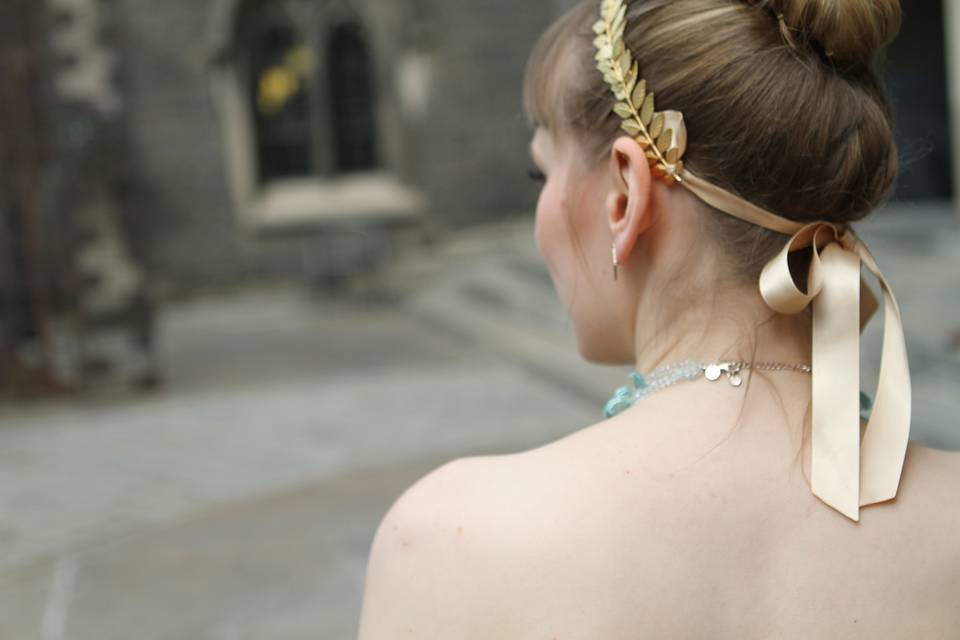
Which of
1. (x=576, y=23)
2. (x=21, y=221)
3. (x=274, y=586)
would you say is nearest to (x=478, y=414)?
(x=274, y=586)

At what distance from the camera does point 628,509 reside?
89 cm

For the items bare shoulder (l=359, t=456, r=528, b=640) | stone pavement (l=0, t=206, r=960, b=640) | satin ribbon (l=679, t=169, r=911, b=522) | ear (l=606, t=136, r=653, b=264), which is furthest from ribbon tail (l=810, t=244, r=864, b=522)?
stone pavement (l=0, t=206, r=960, b=640)

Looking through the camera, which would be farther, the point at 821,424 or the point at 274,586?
the point at 274,586

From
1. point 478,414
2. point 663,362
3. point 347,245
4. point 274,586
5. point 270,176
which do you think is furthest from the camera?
point 270,176

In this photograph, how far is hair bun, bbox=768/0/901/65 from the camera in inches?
38.0

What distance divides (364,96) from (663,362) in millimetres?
11986

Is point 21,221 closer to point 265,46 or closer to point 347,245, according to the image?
point 347,245

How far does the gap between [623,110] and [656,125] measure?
4 cm

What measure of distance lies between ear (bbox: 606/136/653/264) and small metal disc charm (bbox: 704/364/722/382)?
0.13m

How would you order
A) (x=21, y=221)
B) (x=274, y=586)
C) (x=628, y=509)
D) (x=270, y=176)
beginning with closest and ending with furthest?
(x=628, y=509) < (x=274, y=586) < (x=21, y=221) < (x=270, y=176)

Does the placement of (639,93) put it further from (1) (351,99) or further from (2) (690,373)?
(1) (351,99)

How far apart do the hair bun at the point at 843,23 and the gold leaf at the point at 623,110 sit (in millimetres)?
155

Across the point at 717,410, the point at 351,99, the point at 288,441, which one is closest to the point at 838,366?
the point at 717,410

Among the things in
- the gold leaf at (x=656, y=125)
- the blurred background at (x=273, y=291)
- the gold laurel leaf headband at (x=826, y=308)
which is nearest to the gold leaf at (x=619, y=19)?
the gold laurel leaf headband at (x=826, y=308)
